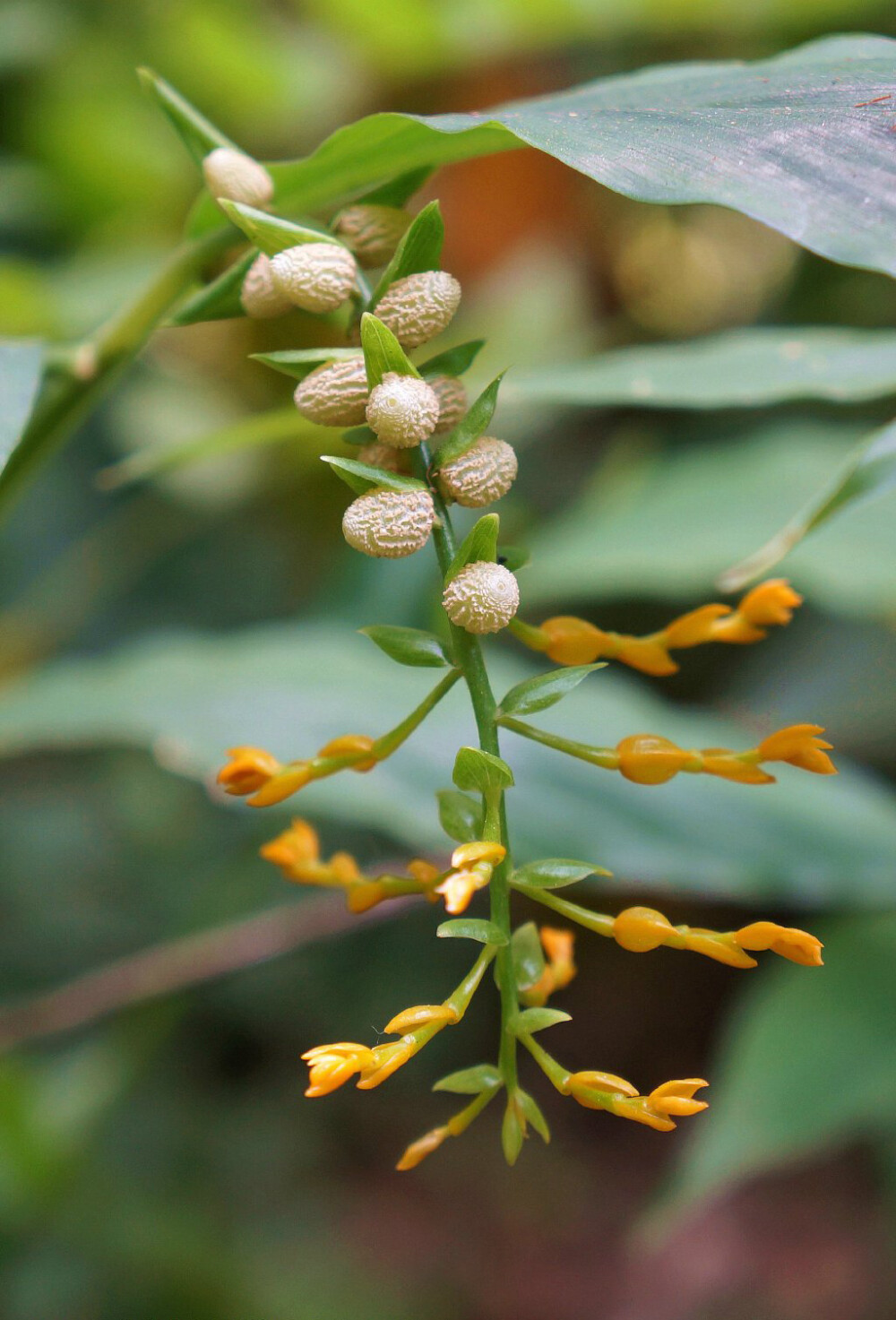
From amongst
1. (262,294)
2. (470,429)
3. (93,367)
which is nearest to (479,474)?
(470,429)

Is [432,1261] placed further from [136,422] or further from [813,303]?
[813,303]

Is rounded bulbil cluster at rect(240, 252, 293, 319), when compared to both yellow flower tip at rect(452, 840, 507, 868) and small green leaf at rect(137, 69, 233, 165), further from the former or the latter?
yellow flower tip at rect(452, 840, 507, 868)

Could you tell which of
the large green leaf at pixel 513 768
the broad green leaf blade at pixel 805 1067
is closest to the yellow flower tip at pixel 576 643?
the large green leaf at pixel 513 768

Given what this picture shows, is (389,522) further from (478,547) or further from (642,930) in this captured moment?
(642,930)

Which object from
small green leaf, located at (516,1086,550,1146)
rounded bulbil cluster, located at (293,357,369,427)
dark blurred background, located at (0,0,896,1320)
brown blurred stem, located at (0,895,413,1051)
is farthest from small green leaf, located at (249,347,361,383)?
dark blurred background, located at (0,0,896,1320)

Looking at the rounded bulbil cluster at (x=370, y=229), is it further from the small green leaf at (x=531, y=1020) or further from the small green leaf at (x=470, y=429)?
the small green leaf at (x=531, y=1020)
